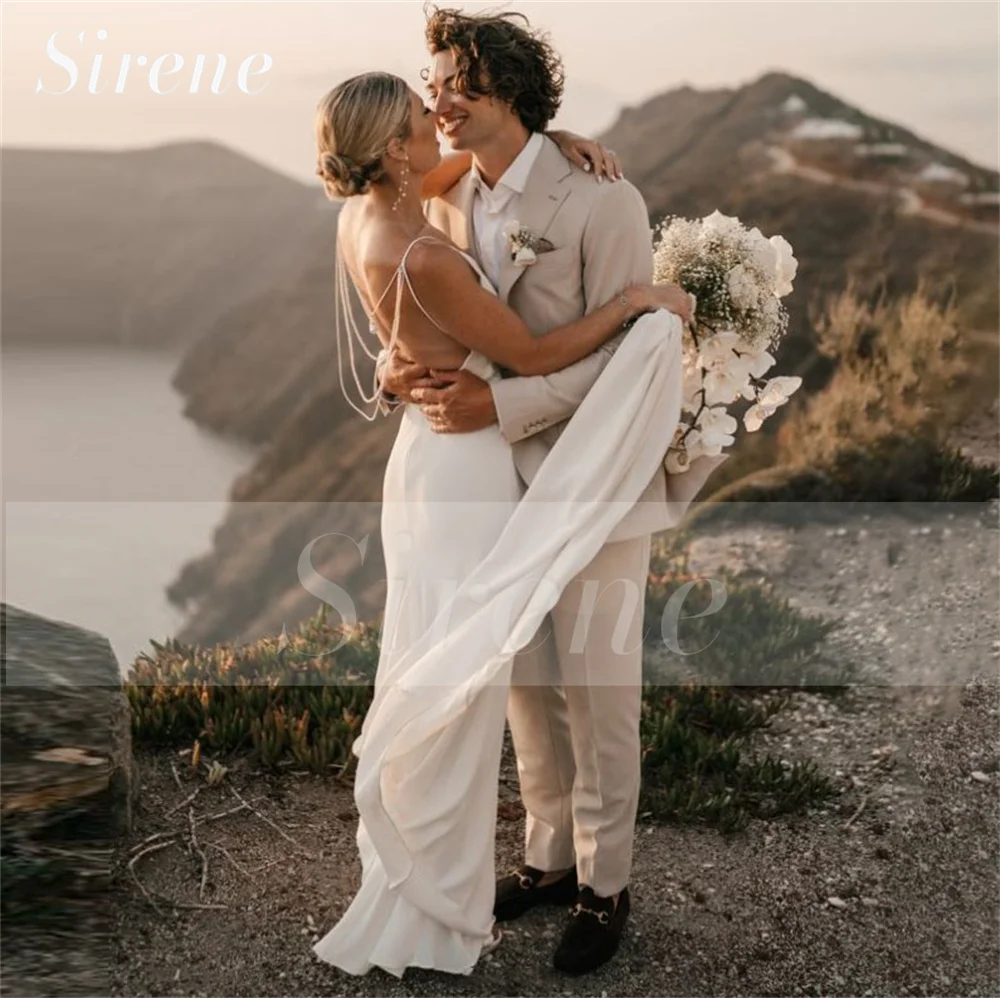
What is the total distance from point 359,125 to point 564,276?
644mm

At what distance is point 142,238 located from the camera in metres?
8.74

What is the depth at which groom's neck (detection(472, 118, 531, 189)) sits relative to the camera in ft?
11.6

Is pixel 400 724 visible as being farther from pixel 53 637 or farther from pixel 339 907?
pixel 53 637

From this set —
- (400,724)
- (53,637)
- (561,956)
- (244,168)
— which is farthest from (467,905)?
(244,168)

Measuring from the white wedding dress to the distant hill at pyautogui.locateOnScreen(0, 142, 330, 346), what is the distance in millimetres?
5254

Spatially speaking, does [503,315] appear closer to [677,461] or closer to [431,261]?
[431,261]

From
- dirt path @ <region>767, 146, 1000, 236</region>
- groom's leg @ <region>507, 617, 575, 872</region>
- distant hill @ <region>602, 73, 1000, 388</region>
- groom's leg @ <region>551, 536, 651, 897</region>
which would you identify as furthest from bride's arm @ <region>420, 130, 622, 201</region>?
dirt path @ <region>767, 146, 1000, 236</region>

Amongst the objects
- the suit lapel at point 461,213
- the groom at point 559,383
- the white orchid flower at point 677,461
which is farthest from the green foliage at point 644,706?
the suit lapel at point 461,213

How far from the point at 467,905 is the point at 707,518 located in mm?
4517

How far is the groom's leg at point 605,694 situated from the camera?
11.8ft

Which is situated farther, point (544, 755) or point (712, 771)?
point (712, 771)

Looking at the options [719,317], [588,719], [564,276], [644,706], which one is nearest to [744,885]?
[588,719]

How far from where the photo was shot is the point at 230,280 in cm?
899

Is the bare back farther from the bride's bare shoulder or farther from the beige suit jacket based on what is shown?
the beige suit jacket
